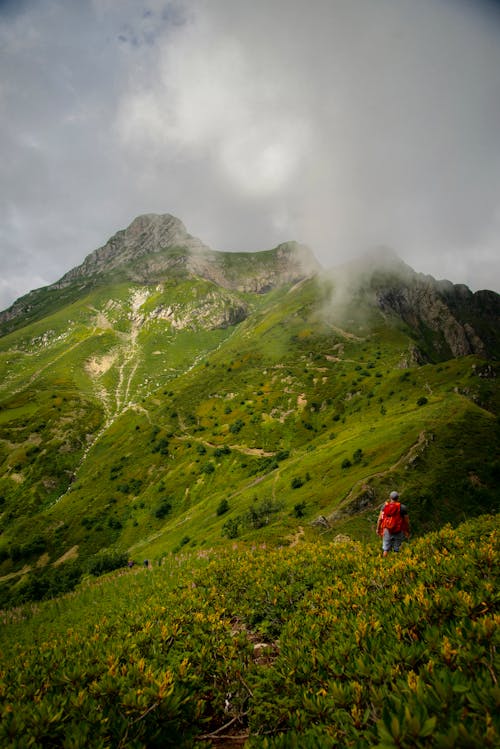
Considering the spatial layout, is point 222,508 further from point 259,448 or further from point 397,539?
point 397,539

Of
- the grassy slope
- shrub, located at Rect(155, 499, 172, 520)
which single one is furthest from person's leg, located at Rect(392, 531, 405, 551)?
shrub, located at Rect(155, 499, 172, 520)

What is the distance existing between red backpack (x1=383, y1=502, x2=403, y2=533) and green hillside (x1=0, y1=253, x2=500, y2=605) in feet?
16.4

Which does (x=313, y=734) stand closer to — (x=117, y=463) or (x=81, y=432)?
(x=117, y=463)

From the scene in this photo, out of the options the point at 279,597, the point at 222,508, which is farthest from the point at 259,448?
the point at 279,597

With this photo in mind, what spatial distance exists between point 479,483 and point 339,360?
119 m

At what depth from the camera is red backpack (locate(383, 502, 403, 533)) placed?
49.0 ft

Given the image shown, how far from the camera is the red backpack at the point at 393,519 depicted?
14938 mm

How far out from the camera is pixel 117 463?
397 feet

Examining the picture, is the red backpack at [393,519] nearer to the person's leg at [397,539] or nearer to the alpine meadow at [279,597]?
the person's leg at [397,539]

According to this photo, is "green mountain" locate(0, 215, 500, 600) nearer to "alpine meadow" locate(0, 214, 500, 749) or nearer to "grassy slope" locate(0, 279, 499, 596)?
"grassy slope" locate(0, 279, 499, 596)

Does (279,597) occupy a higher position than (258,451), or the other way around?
(279,597)

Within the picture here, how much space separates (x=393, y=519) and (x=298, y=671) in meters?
11.0

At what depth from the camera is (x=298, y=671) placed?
5.73 m

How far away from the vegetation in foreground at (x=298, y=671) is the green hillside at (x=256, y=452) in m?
12.8
